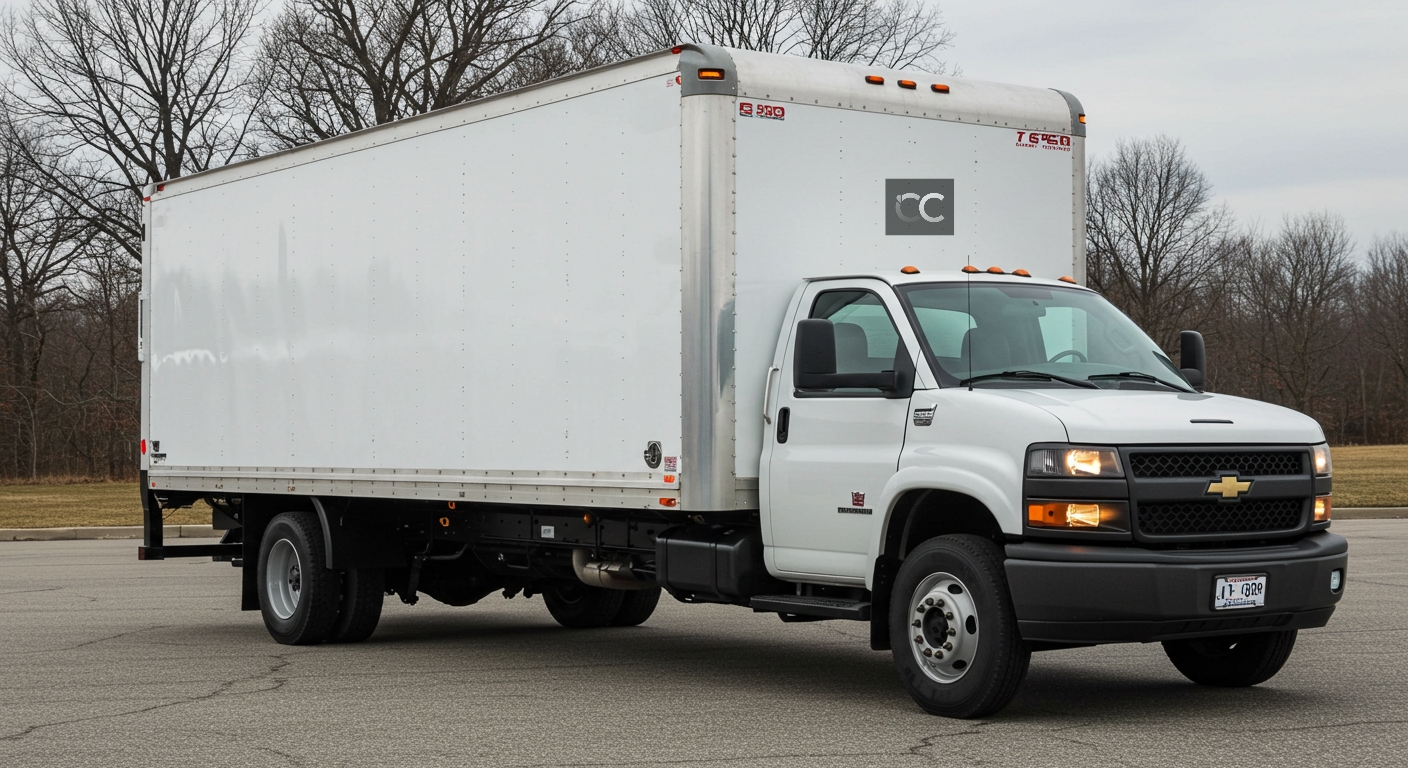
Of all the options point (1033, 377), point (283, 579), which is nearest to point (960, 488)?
point (1033, 377)

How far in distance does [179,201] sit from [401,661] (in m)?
4.77

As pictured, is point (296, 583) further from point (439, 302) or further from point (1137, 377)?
point (1137, 377)

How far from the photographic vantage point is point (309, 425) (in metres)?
11.8

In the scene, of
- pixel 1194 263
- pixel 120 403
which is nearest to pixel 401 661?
pixel 120 403

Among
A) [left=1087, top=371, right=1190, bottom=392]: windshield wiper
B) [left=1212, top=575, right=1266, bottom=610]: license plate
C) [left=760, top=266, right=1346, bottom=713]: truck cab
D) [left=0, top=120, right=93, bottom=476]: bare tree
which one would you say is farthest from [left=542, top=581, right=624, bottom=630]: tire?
[left=0, top=120, right=93, bottom=476]: bare tree

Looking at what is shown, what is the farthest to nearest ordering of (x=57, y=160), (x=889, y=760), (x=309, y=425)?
1. (x=57, y=160)
2. (x=309, y=425)
3. (x=889, y=760)

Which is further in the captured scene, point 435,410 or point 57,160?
point 57,160

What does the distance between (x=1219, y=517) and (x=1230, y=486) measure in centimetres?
16

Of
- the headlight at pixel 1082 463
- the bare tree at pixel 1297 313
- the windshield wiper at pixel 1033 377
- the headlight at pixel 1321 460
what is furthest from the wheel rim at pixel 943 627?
the bare tree at pixel 1297 313

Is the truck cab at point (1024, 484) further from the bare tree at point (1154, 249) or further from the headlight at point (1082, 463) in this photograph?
the bare tree at point (1154, 249)

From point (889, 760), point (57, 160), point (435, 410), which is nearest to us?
point (889, 760)

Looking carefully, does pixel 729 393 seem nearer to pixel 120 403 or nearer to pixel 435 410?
pixel 435 410

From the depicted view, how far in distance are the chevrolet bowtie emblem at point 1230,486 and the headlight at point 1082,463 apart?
0.53 meters

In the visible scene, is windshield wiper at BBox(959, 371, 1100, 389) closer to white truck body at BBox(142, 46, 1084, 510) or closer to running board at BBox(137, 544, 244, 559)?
white truck body at BBox(142, 46, 1084, 510)
